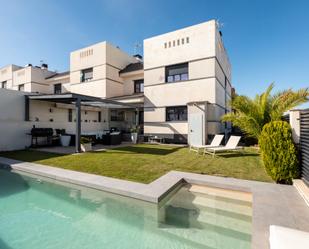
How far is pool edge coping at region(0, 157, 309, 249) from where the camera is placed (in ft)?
11.1

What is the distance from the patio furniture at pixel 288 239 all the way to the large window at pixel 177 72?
14.3 m

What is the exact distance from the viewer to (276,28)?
1305cm

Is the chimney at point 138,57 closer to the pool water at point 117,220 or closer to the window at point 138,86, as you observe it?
the window at point 138,86

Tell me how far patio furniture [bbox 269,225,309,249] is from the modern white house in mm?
11380

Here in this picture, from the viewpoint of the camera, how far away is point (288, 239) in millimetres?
2254

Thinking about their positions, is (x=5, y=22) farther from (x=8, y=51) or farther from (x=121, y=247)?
(x=121, y=247)

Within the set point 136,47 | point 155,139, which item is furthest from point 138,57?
point 155,139

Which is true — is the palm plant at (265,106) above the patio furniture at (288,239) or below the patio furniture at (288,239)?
above

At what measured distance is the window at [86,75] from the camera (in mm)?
20959

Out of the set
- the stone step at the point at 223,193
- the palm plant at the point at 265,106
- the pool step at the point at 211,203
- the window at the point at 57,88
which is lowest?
the pool step at the point at 211,203

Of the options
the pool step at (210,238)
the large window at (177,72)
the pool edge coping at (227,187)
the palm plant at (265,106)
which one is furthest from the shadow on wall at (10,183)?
the large window at (177,72)

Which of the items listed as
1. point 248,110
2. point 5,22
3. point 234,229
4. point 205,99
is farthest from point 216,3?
point 234,229

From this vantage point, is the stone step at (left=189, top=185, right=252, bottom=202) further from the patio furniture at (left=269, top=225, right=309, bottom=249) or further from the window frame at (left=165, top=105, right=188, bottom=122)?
the window frame at (left=165, top=105, right=188, bottom=122)

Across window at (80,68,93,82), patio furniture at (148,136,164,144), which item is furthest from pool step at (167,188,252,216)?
window at (80,68,93,82)
